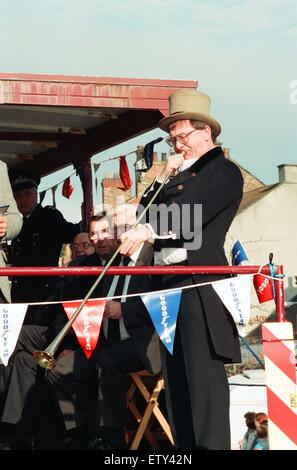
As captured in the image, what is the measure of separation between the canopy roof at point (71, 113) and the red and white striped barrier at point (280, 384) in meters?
2.58

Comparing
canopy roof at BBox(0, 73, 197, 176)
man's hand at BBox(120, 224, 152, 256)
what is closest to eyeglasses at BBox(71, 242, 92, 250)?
canopy roof at BBox(0, 73, 197, 176)

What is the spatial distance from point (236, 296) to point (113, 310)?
143 cm

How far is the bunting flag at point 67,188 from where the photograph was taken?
1004 cm

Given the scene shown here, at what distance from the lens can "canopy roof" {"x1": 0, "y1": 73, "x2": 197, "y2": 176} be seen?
7.70 meters

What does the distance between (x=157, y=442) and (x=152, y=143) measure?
9.23 ft

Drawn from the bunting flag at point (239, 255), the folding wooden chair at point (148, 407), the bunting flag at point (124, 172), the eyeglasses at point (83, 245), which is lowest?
the folding wooden chair at point (148, 407)

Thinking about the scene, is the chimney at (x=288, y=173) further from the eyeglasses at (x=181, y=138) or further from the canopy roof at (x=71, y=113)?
the eyeglasses at (x=181, y=138)

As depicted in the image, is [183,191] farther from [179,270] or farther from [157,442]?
[157,442]

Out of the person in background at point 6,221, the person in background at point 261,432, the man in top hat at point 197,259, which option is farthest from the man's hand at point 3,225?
the person in background at point 261,432

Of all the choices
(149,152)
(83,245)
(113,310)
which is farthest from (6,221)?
(149,152)

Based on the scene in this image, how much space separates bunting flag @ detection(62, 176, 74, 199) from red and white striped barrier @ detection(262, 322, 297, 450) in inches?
185
